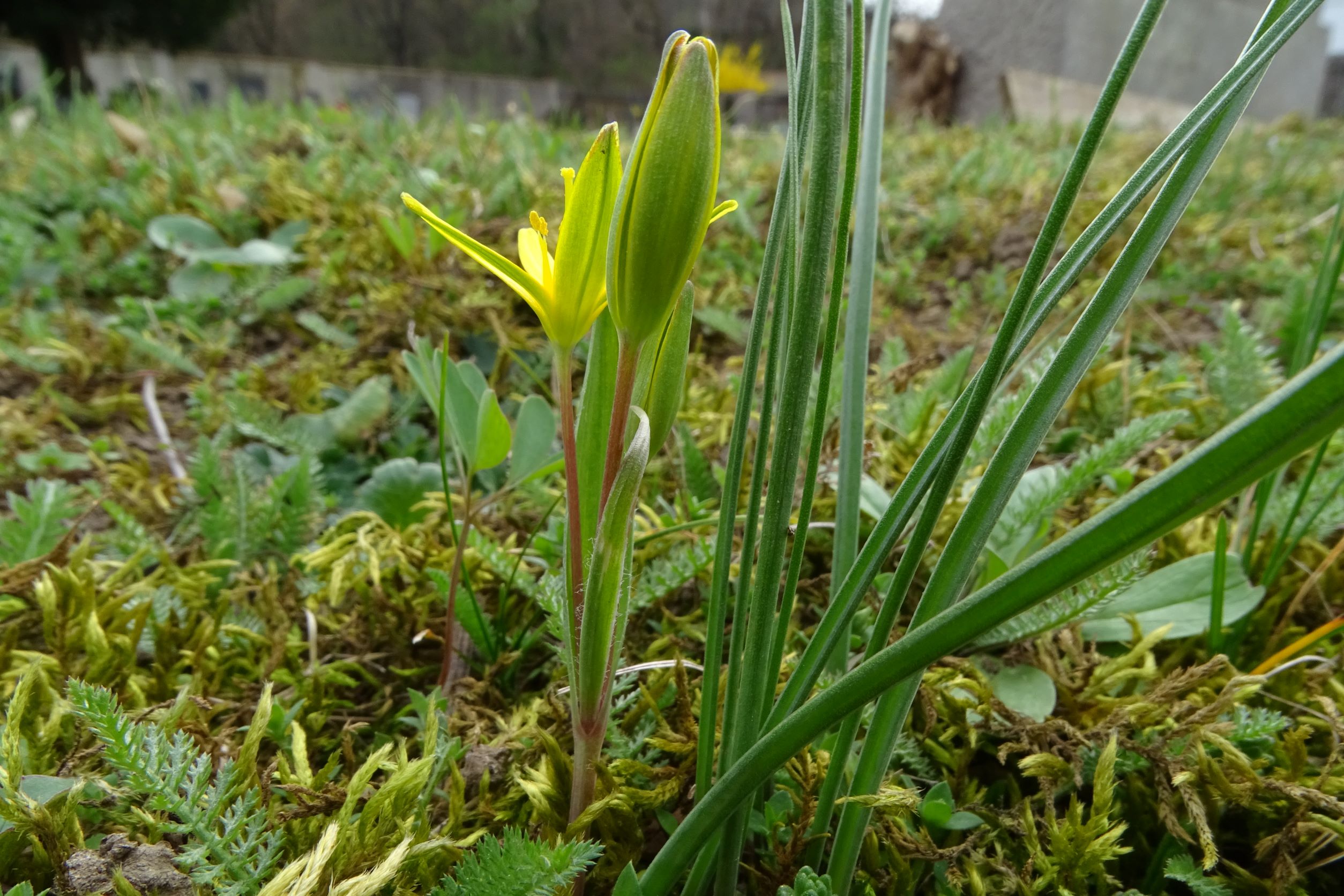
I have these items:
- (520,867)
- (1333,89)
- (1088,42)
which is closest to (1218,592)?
(520,867)

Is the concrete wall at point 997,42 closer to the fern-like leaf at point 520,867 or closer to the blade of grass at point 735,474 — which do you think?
the blade of grass at point 735,474

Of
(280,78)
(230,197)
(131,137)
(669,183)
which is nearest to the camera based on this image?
(669,183)

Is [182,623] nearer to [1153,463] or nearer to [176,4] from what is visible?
[1153,463]

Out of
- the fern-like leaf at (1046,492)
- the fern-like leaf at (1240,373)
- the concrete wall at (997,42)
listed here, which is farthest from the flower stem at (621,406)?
the concrete wall at (997,42)

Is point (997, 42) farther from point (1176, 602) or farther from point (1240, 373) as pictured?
point (1176, 602)

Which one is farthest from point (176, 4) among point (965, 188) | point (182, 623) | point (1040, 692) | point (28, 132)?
point (1040, 692)
